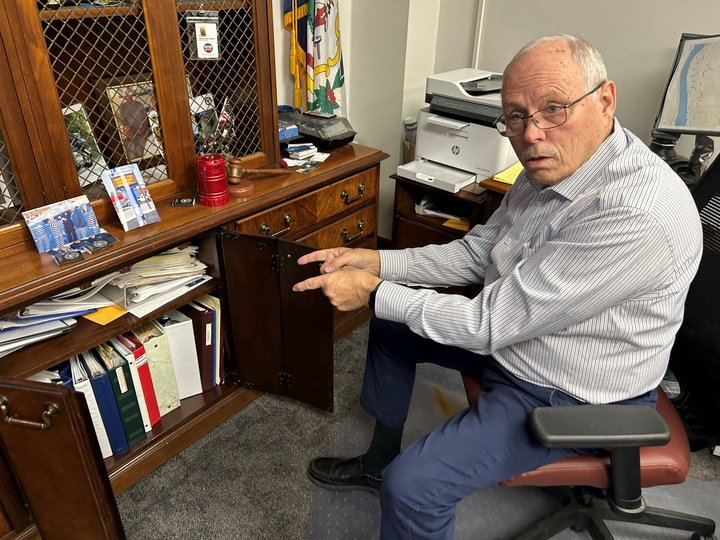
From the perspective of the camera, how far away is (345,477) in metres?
1.57

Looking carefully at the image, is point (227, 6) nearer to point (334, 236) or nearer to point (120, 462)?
point (334, 236)

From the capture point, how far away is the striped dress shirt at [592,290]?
99cm

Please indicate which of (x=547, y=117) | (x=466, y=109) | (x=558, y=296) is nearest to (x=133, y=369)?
(x=558, y=296)

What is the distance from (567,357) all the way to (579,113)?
1.65 ft

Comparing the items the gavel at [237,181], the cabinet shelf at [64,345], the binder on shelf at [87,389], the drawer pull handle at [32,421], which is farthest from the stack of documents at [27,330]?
the gavel at [237,181]

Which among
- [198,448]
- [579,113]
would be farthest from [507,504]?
[579,113]

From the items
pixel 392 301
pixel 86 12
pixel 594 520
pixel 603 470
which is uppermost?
pixel 86 12

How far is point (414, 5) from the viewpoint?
2.23 m

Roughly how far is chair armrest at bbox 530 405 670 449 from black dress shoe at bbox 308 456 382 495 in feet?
2.47

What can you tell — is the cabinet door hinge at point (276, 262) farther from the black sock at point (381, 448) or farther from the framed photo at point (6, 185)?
the framed photo at point (6, 185)

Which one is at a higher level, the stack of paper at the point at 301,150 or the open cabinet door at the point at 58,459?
the stack of paper at the point at 301,150

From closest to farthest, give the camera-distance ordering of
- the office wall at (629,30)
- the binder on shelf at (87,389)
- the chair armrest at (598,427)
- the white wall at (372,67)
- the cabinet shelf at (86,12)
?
1. the chair armrest at (598,427)
2. the cabinet shelf at (86,12)
3. the binder on shelf at (87,389)
4. the office wall at (629,30)
5. the white wall at (372,67)

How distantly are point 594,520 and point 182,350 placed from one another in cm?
124

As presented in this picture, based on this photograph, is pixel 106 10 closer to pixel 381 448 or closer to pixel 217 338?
pixel 217 338
